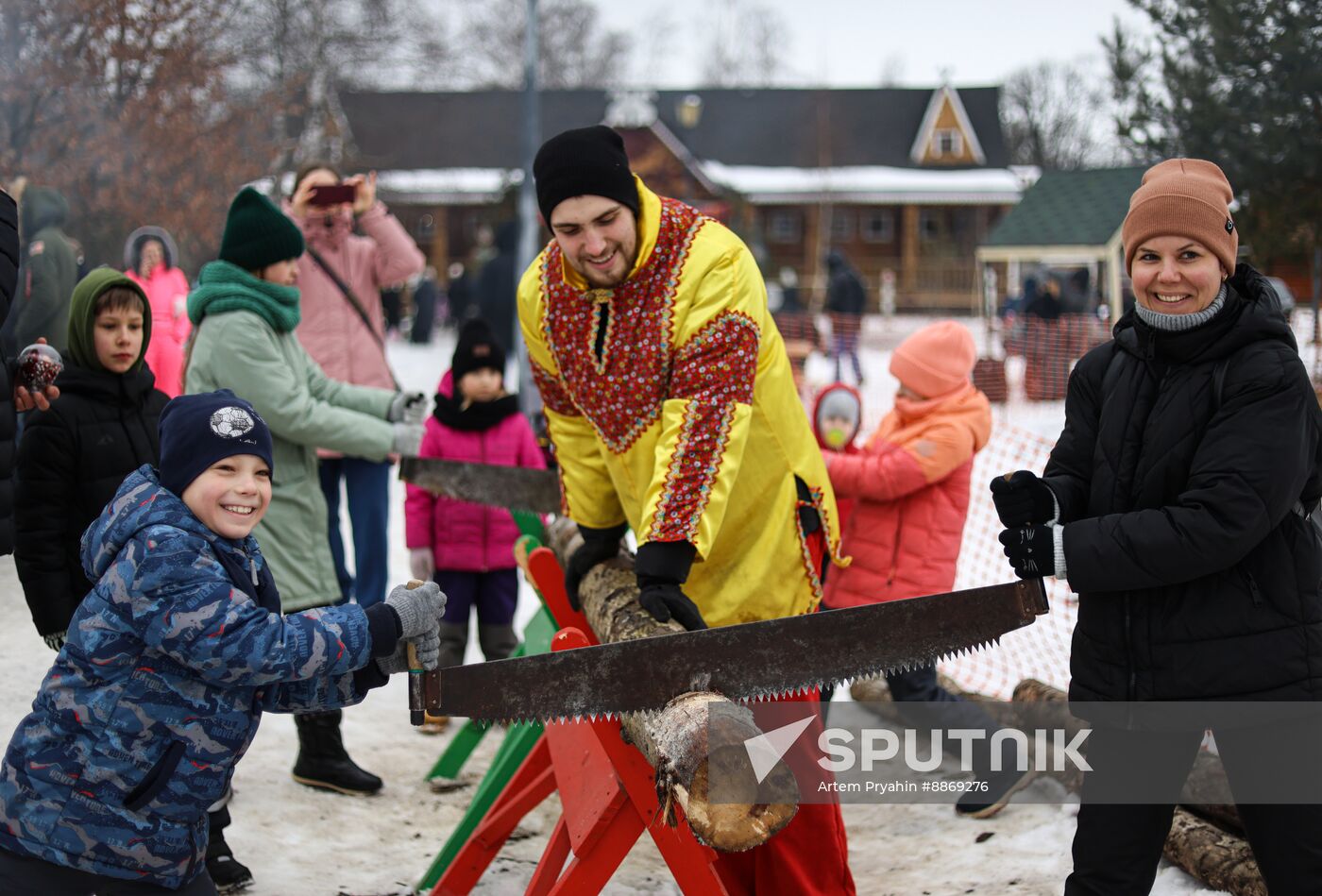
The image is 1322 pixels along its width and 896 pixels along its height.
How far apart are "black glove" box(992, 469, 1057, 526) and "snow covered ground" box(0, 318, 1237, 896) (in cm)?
144

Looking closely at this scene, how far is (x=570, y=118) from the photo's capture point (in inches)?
1560

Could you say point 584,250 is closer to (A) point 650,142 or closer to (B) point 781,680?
(B) point 781,680

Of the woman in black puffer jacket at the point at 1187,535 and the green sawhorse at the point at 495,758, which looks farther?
the green sawhorse at the point at 495,758

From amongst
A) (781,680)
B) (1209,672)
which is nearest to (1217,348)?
(1209,672)

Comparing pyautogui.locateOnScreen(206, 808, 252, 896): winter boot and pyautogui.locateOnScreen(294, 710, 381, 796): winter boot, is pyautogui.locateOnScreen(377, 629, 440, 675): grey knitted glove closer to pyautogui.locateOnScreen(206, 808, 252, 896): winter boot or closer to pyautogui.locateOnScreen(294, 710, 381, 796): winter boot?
pyautogui.locateOnScreen(206, 808, 252, 896): winter boot

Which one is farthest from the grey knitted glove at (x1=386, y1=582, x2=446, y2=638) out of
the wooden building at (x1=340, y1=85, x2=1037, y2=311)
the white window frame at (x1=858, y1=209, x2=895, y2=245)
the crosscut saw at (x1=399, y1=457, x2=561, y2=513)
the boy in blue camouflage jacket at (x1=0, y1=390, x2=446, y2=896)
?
the white window frame at (x1=858, y1=209, x2=895, y2=245)

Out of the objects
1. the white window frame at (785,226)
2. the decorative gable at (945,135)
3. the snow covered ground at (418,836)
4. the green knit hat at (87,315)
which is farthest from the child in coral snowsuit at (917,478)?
the decorative gable at (945,135)

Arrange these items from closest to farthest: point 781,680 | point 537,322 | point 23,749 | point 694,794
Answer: point 694,794, point 23,749, point 781,680, point 537,322

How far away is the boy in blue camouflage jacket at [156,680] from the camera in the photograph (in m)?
2.56

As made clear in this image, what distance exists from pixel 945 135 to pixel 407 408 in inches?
1507

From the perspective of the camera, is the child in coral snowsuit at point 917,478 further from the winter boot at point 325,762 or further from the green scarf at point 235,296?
the green scarf at point 235,296

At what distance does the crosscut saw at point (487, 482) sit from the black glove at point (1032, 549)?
2206mm

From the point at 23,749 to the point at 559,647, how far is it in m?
1.19

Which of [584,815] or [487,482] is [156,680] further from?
[487,482]
